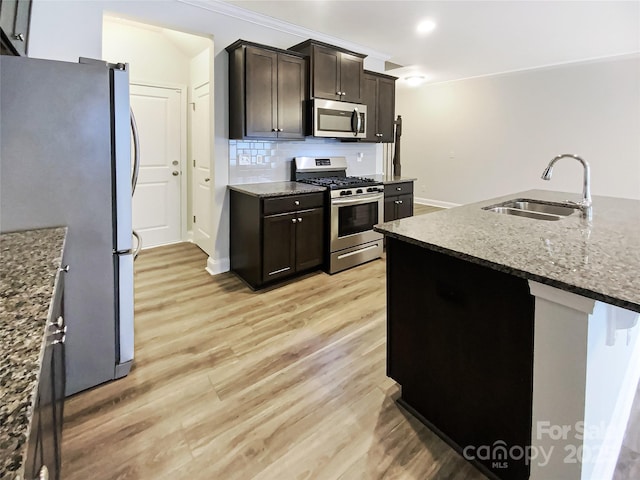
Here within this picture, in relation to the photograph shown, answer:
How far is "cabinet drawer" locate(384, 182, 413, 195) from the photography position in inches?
174

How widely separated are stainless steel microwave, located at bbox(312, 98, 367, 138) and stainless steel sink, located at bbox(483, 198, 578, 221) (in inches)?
81.7

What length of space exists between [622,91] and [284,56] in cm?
498

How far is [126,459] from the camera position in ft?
5.03

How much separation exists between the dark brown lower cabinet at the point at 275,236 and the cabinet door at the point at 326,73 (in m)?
1.14

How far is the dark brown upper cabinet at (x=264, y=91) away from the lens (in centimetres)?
338

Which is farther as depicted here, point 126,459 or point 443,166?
point 443,166

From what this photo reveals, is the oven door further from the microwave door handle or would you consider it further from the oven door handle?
the microwave door handle

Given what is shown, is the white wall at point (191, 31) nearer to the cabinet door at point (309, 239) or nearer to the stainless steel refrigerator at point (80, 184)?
the cabinet door at point (309, 239)

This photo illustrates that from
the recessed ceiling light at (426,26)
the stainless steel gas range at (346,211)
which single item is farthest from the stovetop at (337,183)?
the recessed ceiling light at (426,26)

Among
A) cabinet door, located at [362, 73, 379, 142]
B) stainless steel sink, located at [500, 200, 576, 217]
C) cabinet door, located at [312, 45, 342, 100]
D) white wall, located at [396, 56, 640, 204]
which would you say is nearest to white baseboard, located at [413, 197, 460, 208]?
white wall, located at [396, 56, 640, 204]

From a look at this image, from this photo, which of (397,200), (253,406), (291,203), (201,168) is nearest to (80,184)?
(253,406)

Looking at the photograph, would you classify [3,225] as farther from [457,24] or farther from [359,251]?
[457,24]

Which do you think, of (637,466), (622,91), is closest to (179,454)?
(637,466)

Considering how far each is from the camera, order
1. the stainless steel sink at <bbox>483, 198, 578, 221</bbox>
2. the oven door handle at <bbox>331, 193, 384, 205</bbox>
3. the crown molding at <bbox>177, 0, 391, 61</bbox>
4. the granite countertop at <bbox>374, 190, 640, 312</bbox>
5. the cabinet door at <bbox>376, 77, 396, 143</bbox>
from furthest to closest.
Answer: the cabinet door at <bbox>376, 77, 396, 143</bbox> → the oven door handle at <bbox>331, 193, 384, 205</bbox> → the crown molding at <bbox>177, 0, 391, 61</bbox> → the stainless steel sink at <bbox>483, 198, 578, 221</bbox> → the granite countertop at <bbox>374, 190, 640, 312</bbox>
